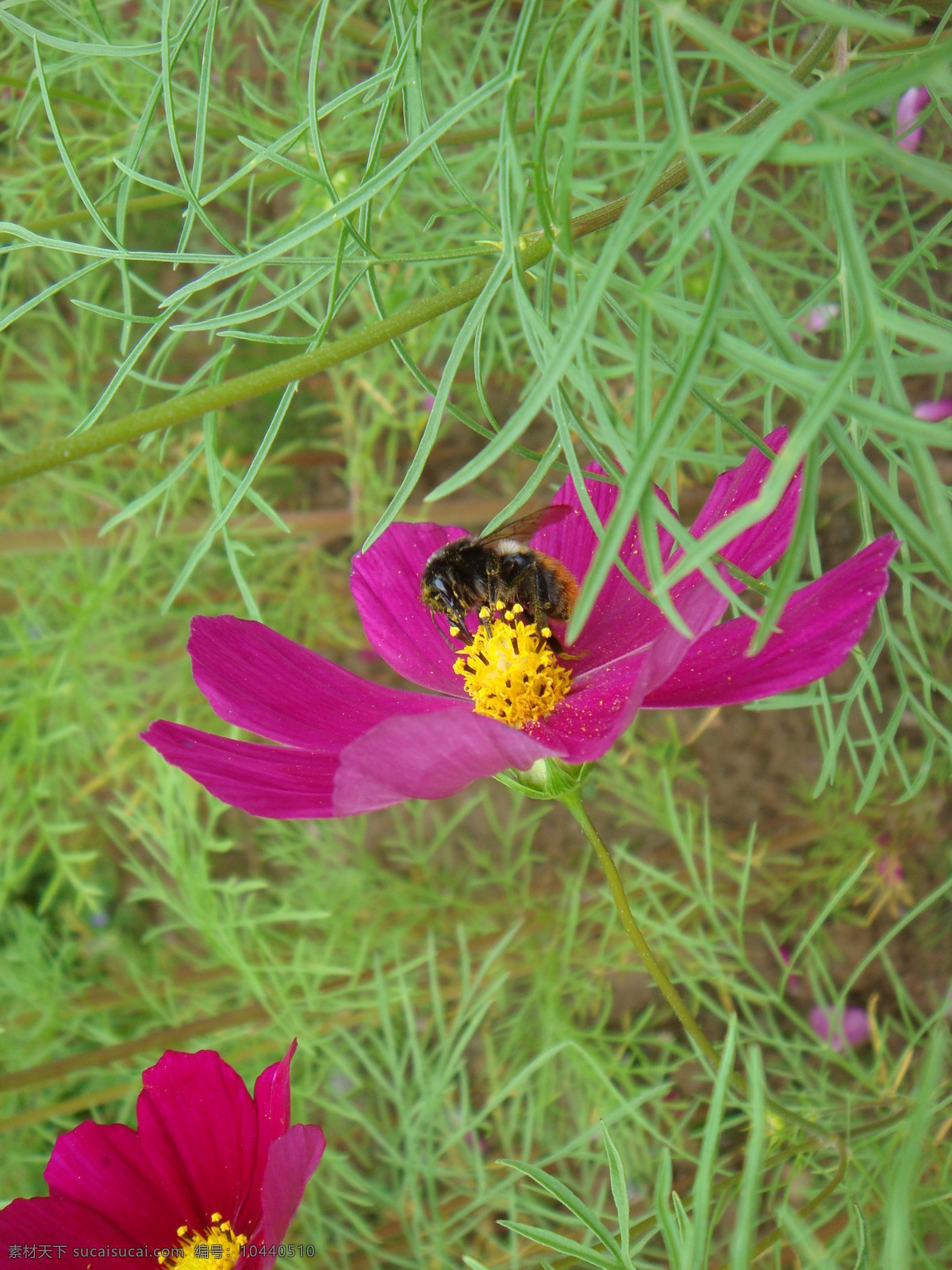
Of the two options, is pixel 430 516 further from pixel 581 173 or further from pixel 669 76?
pixel 669 76

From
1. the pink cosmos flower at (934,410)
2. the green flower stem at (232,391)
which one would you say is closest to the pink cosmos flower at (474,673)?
the green flower stem at (232,391)

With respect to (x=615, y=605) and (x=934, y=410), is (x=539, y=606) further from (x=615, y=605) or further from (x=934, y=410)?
(x=934, y=410)

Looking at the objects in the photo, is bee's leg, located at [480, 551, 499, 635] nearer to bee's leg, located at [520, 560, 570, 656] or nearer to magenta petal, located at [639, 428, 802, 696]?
bee's leg, located at [520, 560, 570, 656]

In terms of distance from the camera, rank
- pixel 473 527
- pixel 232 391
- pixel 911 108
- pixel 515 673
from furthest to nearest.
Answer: pixel 473 527 < pixel 911 108 < pixel 515 673 < pixel 232 391

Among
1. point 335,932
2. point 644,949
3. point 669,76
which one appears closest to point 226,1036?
point 335,932

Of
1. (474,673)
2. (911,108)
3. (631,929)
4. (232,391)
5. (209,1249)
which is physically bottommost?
(209,1249)

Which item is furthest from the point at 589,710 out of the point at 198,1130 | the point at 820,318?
the point at 820,318

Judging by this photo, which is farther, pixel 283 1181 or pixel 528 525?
pixel 528 525

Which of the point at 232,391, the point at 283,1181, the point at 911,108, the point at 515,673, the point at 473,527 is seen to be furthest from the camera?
the point at 473,527
